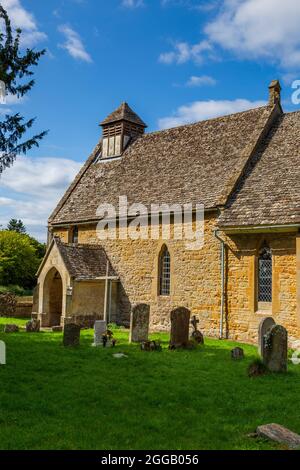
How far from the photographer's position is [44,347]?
603 inches

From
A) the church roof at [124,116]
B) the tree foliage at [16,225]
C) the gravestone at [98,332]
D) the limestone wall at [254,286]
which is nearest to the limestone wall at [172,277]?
the limestone wall at [254,286]

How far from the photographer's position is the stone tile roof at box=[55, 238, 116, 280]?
74.7ft

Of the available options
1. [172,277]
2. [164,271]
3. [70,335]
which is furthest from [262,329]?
[164,271]

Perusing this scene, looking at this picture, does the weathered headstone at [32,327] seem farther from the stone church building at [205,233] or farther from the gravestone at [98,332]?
the gravestone at [98,332]

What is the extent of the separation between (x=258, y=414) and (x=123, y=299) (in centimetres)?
1544

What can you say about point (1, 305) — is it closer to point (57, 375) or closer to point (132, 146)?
point (132, 146)

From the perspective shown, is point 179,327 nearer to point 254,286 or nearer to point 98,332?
point 98,332

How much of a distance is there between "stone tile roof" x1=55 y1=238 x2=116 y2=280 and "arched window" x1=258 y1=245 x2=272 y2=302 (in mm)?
8485

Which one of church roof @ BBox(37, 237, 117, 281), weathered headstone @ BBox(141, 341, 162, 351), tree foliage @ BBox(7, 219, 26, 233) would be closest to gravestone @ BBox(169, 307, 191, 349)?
weathered headstone @ BBox(141, 341, 162, 351)

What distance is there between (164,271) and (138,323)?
18.8 ft

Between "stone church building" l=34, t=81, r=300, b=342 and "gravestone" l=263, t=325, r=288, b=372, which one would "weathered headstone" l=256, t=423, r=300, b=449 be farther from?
"stone church building" l=34, t=81, r=300, b=342

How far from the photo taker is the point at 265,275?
1852 cm

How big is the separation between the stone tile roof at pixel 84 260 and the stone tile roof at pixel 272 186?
7.69 metres
